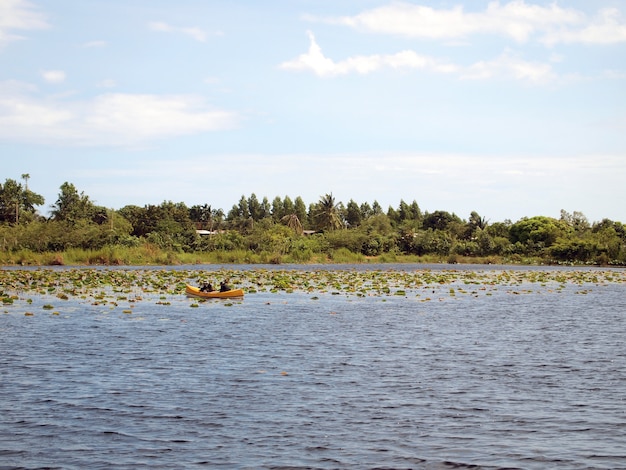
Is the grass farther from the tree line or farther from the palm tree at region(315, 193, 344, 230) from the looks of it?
the palm tree at region(315, 193, 344, 230)

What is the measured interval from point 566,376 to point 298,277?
4083cm

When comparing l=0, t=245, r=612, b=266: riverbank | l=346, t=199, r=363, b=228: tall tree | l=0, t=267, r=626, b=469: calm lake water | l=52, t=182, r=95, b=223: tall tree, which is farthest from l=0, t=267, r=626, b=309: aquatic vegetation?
l=346, t=199, r=363, b=228: tall tree

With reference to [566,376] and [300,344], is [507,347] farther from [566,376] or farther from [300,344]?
[300,344]

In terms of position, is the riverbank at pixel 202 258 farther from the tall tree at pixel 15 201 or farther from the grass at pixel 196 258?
the tall tree at pixel 15 201

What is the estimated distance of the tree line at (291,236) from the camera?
85.9 metres

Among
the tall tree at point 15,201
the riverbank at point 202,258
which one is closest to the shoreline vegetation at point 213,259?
the riverbank at point 202,258

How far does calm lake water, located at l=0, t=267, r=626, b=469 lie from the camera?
1223cm

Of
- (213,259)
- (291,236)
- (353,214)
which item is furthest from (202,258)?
(353,214)

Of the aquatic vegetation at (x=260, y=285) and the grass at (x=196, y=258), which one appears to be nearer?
the aquatic vegetation at (x=260, y=285)

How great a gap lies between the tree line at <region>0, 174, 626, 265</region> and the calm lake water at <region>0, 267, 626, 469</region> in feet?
186

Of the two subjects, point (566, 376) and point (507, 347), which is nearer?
point (566, 376)

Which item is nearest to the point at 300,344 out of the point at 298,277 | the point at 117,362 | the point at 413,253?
the point at 117,362

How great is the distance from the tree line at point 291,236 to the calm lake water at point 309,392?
56662 millimetres

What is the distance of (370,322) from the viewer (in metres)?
30.8
